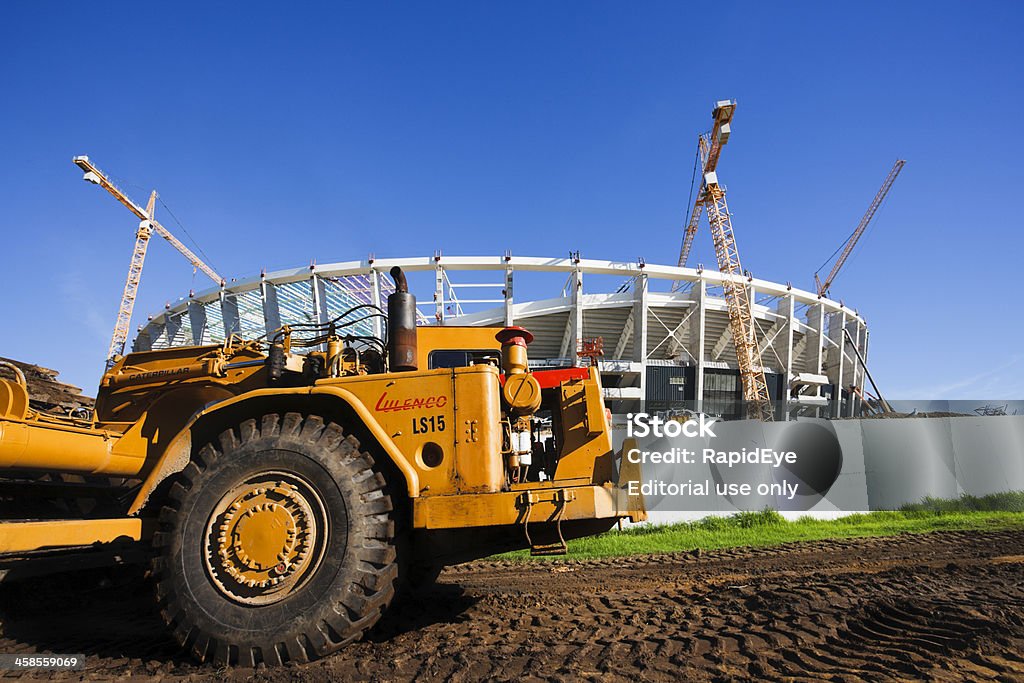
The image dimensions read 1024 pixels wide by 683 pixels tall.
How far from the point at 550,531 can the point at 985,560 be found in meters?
7.97

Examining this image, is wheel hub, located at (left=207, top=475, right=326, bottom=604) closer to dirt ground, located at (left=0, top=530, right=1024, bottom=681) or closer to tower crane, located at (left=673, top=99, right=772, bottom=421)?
dirt ground, located at (left=0, top=530, right=1024, bottom=681)

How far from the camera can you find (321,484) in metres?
4.20

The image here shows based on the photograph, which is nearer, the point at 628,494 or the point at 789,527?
the point at 628,494

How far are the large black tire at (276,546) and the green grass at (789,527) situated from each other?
22.1 feet

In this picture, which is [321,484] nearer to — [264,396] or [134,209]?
[264,396]

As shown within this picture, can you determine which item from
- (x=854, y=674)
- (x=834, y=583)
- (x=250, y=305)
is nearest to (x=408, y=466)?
A: (x=854, y=674)

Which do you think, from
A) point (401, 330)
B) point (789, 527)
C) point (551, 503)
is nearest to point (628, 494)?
point (551, 503)

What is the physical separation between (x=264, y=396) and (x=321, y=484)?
3.14 ft

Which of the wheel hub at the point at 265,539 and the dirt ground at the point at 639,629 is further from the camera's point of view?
the wheel hub at the point at 265,539

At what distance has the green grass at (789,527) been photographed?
11117mm

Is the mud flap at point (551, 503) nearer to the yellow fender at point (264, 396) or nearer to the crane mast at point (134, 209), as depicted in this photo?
the yellow fender at point (264, 396)

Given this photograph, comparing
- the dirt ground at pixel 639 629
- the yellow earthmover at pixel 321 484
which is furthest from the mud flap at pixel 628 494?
the dirt ground at pixel 639 629

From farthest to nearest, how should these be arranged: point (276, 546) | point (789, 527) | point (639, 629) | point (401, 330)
→ point (789, 527)
point (401, 330)
point (639, 629)
point (276, 546)

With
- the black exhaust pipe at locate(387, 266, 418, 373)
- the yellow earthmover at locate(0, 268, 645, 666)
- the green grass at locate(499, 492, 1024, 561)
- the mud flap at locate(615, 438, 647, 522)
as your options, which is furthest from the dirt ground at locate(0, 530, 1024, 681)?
the green grass at locate(499, 492, 1024, 561)
